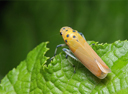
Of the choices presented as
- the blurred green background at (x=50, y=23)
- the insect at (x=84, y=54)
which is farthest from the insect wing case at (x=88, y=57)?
the blurred green background at (x=50, y=23)

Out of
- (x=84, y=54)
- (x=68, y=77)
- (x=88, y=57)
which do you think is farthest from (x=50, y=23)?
(x=68, y=77)

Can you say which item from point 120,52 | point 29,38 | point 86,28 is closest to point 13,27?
point 29,38

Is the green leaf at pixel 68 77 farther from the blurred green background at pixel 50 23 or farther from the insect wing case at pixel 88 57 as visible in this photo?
the blurred green background at pixel 50 23

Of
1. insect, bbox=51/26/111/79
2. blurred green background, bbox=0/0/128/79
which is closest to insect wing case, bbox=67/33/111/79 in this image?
insect, bbox=51/26/111/79

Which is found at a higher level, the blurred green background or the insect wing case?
the blurred green background

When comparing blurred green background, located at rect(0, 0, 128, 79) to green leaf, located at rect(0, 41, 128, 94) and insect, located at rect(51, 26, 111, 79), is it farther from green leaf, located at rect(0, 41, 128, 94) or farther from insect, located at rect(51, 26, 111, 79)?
green leaf, located at rect(0, 41, 128, 94)

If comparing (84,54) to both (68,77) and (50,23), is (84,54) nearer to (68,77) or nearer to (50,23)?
(68,77)
